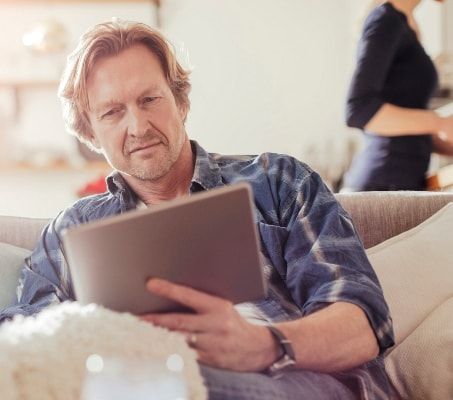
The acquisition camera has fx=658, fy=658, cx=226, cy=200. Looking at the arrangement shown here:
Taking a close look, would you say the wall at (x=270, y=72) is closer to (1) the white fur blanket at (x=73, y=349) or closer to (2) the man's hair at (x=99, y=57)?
(2) the man's hair at (x=99, y=57)

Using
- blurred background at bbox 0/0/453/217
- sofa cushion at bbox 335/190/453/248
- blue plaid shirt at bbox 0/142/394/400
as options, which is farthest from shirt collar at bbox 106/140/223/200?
blurred background at bbox 0/0/453/217

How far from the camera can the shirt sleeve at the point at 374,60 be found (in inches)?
64.4

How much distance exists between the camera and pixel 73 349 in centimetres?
62

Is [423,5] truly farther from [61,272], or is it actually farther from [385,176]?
[61,272]

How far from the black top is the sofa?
0.16m

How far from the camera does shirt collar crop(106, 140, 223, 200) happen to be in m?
1.25

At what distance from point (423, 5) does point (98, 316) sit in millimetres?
3396

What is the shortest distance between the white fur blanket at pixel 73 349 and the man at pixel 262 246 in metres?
0.05

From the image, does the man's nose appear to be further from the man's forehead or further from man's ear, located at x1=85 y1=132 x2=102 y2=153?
man's ear, located at x1=85 y1=132 x2=102 y2=153

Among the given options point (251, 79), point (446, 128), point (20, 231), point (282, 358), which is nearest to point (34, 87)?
point (251, 79)

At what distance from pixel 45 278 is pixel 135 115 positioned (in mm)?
353

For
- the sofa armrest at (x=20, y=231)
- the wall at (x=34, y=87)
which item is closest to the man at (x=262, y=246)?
the sofa armrest at (x=20, y=231)

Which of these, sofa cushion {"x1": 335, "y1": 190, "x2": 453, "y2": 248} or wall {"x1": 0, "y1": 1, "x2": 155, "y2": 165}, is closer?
sofa cushion {"x1": 335, "y1": 190, "x2": 453, "y2": 248}

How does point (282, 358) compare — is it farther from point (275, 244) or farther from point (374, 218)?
point (374, 218)
